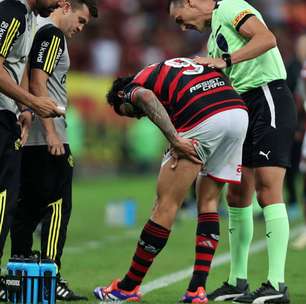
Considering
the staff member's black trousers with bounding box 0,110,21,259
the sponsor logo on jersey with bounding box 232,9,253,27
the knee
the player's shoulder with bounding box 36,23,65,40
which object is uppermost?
the sponsor logo on jersey with bounding box 232,9,253,27

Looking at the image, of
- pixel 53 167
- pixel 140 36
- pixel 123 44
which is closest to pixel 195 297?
pixel 53 167

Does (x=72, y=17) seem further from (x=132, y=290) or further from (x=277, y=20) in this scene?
(x=277, y=20)

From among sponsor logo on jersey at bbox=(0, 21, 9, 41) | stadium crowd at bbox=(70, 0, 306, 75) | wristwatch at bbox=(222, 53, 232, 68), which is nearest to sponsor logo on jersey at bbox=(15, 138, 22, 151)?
sponsor logo on jersey at bbox=(0, 21, 9, 41)

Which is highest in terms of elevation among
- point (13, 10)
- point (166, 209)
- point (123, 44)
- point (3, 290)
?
point (123, 44)

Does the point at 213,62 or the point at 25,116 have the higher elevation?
Answer: the point at 213,62

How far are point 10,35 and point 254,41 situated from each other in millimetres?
1623

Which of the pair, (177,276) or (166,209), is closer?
(166,209)

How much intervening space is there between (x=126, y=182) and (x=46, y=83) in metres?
15.8

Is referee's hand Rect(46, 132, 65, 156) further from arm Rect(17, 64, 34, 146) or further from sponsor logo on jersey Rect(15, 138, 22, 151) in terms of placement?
sponsor logo on jersey Rect(15, 138, 22, 151)

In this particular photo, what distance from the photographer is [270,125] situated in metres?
6.96

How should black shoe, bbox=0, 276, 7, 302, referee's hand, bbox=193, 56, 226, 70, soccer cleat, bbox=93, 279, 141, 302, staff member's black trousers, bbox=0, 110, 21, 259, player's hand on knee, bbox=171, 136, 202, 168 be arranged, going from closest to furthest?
staff member's black trousers, bbox=0, 110, 21, 259
black shoe, bbox=0, 276, 7, 302
player's hand on knee, bbox=171, 136, 202, 168
referee's hand, bbox=193, 56, 226, 70
soccer cleat, bbox=93, 279, 141, 302

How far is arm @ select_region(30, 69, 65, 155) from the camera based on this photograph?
264 inches

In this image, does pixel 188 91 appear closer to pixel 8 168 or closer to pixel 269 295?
pixel 8 168

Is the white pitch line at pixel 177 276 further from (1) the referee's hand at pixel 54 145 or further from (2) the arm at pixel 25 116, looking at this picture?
(2) the arm at pixel 25 116
